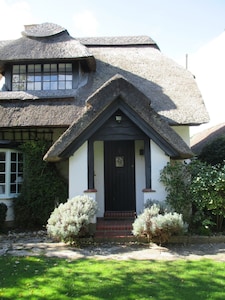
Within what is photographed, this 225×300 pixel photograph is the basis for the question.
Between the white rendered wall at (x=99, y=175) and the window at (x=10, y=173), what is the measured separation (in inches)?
123

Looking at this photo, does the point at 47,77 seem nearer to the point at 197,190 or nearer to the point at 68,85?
the point at 68,85

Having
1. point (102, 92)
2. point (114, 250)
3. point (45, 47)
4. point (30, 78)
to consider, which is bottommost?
point (114, 250)

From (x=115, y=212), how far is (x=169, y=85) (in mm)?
6416

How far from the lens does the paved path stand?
7.56 m

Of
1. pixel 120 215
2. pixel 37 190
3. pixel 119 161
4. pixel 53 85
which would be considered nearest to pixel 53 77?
pixel 53 85

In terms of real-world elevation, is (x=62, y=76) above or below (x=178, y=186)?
above

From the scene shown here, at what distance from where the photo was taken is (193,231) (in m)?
9.51

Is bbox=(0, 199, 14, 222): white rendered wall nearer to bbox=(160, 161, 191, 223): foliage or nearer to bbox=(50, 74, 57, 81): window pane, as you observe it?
bbox=(50, 74, 57, 81): window pane

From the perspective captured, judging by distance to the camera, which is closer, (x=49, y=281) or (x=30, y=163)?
(x=49, y=281)

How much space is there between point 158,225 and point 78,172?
325cm

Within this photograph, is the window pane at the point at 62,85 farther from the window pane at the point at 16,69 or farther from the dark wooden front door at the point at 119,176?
the dark wooden front door at the point at 119,176

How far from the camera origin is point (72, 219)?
27.6 ft

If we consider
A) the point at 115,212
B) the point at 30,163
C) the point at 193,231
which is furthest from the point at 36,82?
the point at 193,231

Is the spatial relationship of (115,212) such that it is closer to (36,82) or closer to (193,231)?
(193,231)
